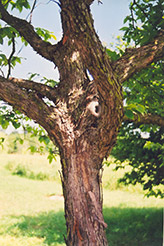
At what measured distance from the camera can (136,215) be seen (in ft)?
20.7

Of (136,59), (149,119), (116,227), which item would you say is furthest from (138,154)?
(136,59)

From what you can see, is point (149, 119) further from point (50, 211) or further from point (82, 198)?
Result: point (50, 211)

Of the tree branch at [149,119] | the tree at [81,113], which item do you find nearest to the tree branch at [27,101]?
the tree at [81,113]

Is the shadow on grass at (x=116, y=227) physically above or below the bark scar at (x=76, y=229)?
below

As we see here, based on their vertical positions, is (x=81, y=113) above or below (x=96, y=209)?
above

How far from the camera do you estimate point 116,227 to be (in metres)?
5.64

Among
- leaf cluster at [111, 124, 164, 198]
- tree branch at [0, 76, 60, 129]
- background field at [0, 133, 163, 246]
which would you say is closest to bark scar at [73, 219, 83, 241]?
tree branch at [0, 76, 60, 129]

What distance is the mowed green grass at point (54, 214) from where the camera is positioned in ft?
16.8

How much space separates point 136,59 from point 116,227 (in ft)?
15.0

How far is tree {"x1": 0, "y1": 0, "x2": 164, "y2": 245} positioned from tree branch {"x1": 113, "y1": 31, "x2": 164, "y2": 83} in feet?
0.07

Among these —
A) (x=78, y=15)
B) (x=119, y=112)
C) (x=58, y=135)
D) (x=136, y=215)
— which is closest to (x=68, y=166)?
(x=58, y=135)

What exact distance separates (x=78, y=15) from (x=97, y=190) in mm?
877

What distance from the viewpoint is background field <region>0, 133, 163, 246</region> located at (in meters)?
5.12

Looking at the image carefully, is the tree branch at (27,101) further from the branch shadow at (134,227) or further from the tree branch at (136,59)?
the branch shadow at (134,227)
